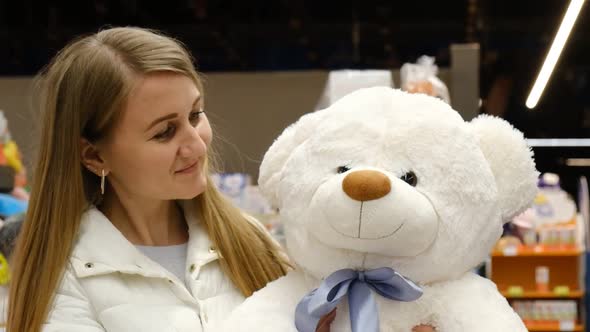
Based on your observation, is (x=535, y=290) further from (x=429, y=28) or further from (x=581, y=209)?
(x=429, y=28)

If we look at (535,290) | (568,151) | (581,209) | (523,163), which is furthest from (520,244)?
(523,163)

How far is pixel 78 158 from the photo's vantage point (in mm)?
1592

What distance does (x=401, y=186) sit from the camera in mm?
1323

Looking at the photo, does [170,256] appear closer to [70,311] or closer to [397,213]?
[70,311]

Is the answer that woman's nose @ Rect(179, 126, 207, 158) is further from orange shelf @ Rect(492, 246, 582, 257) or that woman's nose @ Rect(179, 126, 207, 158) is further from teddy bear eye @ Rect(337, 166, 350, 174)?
orange shelf @ Rect(492, 246, 582, 257)

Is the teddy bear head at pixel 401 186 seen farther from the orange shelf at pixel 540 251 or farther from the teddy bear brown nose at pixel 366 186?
the orange shelf at pixel 540 251

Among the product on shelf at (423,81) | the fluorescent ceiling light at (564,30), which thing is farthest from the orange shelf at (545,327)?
the product on shelf at (423,81)

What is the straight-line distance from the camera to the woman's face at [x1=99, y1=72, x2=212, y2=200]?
153 cm

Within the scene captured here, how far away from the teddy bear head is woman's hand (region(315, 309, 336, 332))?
0.07 m

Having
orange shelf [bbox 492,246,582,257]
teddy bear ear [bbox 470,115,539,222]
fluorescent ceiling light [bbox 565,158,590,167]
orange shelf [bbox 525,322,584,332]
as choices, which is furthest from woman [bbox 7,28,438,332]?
fluorescent ceiling light [bbox 565,158,590,167]

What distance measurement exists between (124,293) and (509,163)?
75cm

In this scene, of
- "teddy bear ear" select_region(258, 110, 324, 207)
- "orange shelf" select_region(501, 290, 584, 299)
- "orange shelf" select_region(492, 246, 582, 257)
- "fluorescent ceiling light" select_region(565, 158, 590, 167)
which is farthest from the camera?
"fluorescent ceiling light" select_region(565, 158, 590, 167)

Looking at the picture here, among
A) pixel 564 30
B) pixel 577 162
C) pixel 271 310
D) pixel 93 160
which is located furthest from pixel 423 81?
pixel 577 162

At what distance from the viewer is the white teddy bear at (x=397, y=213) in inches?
52.1
